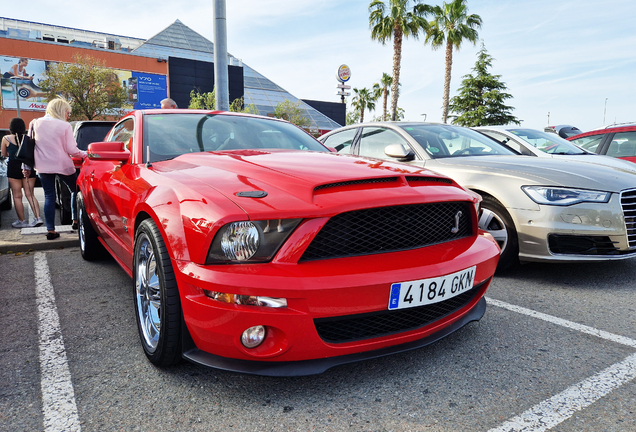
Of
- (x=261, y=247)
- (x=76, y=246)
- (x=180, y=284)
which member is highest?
(x=261, y=247)

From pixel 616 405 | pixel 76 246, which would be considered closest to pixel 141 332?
pixel 616 405

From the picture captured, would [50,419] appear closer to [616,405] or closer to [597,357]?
[616,405]

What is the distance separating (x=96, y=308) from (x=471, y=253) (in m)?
2.51

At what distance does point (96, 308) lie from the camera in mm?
3070

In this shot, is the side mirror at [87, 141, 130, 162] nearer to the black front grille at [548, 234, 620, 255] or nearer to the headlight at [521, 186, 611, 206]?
the headlight at [521, 186, 611, 206]

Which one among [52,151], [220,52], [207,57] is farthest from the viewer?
[207,57]

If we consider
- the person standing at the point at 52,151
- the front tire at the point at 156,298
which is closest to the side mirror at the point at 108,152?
the front tire at the point at 156,298

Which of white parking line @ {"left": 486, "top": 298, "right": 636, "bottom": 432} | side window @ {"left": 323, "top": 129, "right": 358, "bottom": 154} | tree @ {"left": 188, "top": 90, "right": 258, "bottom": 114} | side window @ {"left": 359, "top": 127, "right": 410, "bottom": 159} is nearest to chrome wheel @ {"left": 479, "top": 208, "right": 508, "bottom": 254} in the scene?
side window @ {"left": 359, "top": 127, "right": 410, "bottom": 159}

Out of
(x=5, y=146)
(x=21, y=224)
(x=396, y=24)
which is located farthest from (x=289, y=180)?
(x=396, y=24)

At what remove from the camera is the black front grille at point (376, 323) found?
1845mm

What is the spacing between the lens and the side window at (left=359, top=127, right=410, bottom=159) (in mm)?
4758

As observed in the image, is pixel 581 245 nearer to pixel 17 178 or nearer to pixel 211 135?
pixel 211 135

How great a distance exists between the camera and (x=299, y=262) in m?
1.81

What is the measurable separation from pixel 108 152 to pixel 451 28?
2532cm
